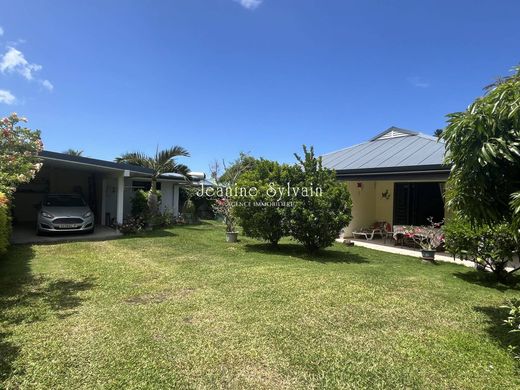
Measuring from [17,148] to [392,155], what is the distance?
12.0 meters

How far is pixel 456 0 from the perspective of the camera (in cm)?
937

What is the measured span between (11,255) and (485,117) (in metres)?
10.3

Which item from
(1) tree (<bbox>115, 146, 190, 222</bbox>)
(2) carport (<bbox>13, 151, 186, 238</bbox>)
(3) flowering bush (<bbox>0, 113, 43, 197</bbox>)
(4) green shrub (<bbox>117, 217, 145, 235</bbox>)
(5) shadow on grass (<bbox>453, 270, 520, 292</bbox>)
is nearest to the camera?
(3) flowering bush (<bbox>0, 113, 43, 197</bbox>)

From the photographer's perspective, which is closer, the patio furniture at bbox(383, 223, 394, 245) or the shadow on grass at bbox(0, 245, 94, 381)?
the shadow on grass at bbox(0, 245, 94, 381)

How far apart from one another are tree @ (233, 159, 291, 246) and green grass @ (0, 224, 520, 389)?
232 cm

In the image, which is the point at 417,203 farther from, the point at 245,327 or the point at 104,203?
the point at 104,203

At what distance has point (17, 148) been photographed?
24.7 feet

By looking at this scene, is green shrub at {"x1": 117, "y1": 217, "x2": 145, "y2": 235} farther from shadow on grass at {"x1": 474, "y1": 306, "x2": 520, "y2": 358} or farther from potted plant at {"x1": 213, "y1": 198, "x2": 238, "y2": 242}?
shadow on grass at {"x1": 474, "y1": 306, "x2": 520, "y2": 358}

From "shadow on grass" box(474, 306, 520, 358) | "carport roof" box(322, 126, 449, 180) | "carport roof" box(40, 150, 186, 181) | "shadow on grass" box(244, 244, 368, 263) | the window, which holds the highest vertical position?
"carport roof" box(322, 126, 449, 180)

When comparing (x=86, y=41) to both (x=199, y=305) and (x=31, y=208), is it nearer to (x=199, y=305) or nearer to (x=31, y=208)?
(x=199, y=305)

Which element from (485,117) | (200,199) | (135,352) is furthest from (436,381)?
(200,199)

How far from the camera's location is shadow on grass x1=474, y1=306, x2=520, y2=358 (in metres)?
4.04

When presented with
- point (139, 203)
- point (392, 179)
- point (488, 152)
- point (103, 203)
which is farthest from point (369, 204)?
point (103, 203)

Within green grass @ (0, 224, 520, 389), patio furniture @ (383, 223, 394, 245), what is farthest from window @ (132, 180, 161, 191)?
patio furniture @ (383, 223, 394, 245)
